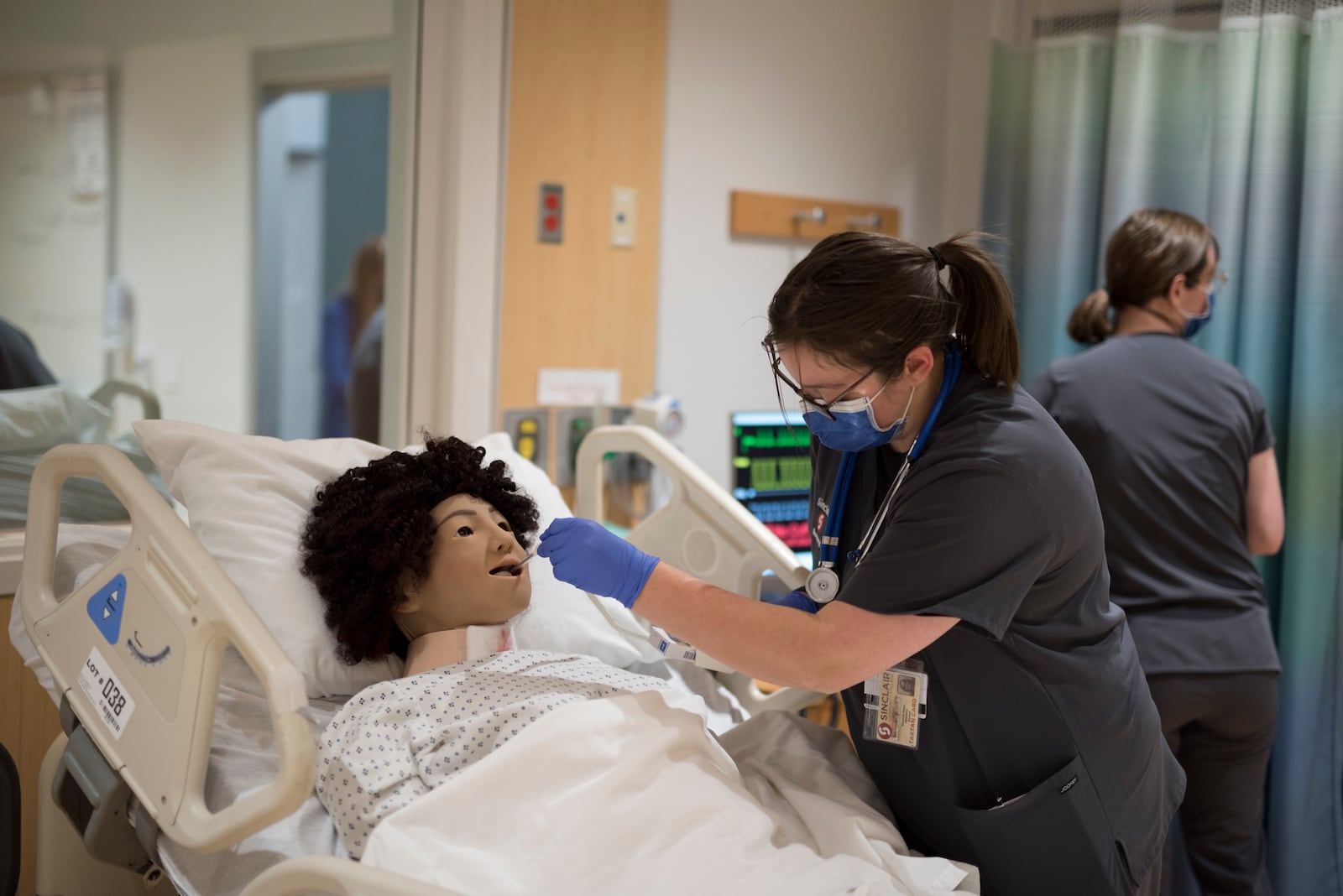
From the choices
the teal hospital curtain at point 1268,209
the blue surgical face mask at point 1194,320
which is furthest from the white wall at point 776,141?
the blue surgical face mask at point 1194,320

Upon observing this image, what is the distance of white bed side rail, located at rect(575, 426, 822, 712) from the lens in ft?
6.52

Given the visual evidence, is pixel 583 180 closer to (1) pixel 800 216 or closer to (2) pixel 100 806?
(1) pixel 800 216

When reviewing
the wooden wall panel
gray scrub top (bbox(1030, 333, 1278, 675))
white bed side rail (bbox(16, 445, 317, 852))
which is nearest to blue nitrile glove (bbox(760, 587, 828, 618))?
white bed side rail (bbox(16, 445, 317, 852))

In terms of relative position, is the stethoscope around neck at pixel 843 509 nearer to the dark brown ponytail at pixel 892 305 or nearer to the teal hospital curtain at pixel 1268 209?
the dark brown ponytail at pixel 892 305

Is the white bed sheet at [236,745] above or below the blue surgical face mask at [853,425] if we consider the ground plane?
below

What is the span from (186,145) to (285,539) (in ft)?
3.83

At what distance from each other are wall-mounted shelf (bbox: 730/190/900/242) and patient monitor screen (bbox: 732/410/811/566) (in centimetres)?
52

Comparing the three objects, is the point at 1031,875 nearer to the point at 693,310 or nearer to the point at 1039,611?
the point at 1039,611

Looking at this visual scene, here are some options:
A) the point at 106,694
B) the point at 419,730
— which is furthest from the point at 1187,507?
the point at 106,694

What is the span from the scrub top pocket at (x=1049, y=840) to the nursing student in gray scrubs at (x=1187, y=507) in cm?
92

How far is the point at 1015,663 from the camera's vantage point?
1.40 meters

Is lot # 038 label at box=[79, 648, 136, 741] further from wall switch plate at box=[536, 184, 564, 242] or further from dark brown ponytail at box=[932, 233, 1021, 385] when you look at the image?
wall switch plate at box=[536, 184, 564, 242]

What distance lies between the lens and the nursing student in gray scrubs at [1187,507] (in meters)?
2.28

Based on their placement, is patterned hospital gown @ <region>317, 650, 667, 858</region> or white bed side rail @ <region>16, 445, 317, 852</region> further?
patterned hospital gown @ <region>317, 650, 667, 858</region>
